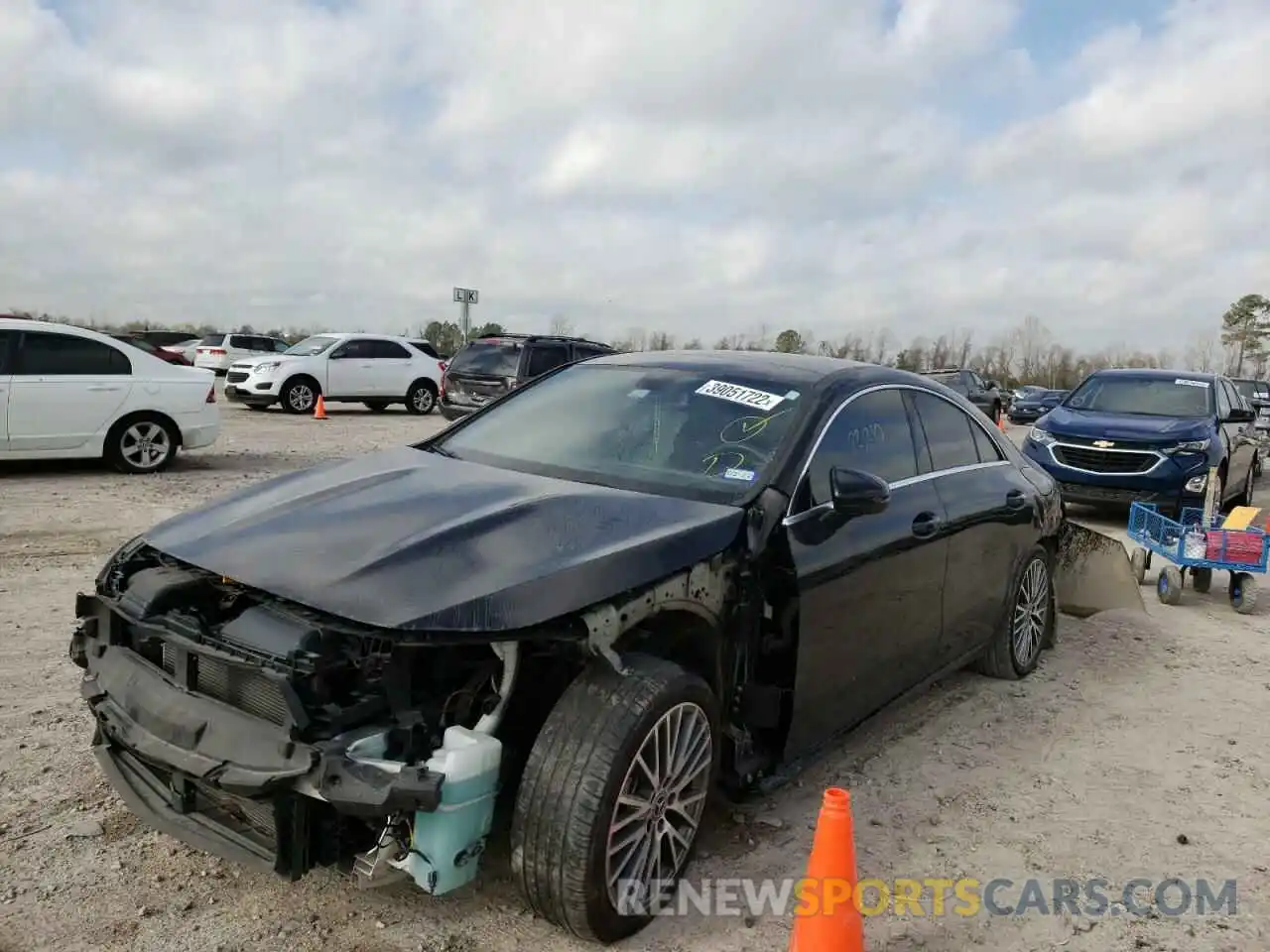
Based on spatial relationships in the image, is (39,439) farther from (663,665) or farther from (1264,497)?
(1264,497)

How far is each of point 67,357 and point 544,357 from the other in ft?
24.4

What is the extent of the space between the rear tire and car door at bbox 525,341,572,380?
33.1 feet

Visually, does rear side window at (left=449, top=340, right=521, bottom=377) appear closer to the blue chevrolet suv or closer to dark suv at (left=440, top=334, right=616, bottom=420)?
dark suv at (left=440, top=334, right=616, bottom=420)

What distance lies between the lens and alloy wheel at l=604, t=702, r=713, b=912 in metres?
2.74

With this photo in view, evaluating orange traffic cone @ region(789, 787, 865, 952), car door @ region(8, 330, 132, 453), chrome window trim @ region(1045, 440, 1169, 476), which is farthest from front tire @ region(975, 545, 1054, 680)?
car door @ region(8, 330, 132, 453)

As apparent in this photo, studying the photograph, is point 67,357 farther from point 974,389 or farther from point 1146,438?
point 974,389

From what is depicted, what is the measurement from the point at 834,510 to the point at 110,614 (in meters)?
2.42

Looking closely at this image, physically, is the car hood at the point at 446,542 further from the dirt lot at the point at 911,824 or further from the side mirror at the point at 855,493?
the dirt lot at the point at 911,824

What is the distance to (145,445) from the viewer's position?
414 inches

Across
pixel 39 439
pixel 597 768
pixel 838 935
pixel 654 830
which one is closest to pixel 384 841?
pixel 597 768

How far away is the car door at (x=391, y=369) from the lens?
20406 millimetres

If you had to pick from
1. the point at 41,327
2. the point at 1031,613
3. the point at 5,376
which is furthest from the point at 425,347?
the point at 1031,613

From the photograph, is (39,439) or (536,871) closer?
(536,871)

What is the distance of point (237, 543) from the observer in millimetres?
2980
